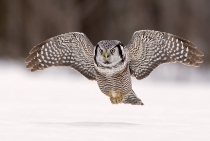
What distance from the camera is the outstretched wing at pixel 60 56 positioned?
813cm

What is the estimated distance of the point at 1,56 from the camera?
69.9ft

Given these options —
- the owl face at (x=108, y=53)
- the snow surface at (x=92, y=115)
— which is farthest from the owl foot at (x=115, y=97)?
the owl face at (x=108, y=53)

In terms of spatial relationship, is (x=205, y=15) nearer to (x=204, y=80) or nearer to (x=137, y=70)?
(x=204, y=80)

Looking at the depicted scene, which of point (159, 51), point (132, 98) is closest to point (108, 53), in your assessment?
point (159, 51)

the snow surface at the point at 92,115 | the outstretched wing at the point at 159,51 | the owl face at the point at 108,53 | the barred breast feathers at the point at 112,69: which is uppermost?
the outstretched wing at the point at 159,51

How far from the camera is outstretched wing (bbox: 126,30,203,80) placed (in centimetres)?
778

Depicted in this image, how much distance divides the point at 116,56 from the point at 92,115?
1010 mm

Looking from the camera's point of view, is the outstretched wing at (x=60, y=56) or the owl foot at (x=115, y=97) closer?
the owl foot at (x=115, y=97)

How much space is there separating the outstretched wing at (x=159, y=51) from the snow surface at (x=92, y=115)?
28.4 inches

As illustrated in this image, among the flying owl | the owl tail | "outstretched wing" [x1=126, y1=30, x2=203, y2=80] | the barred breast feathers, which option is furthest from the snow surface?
"outstretched wing" [x1=126, y1=30, x2=203, y2=80]

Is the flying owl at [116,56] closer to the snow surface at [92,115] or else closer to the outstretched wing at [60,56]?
the outstretched wing at [60,56]

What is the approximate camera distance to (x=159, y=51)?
26.3ft

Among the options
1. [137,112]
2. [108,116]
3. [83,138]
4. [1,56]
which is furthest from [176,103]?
[1,56]

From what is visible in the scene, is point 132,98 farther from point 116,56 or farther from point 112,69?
point 116,56
